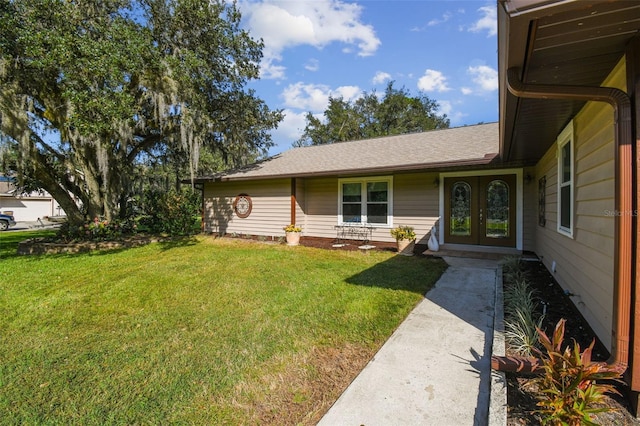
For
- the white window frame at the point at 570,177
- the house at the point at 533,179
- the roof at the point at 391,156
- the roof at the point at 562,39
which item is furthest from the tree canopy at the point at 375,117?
the roof at the point at 562,39

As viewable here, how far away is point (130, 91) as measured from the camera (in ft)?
29.0

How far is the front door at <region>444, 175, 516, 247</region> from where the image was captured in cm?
715

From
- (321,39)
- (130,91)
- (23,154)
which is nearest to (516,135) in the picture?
(321,39)

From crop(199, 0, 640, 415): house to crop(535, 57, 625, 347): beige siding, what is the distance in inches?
0.6

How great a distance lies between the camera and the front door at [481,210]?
7148 millimetres

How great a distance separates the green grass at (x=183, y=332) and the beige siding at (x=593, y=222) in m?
1.74

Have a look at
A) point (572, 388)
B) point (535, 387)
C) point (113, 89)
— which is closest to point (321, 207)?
point (113, 89)

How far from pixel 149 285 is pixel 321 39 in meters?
10.2

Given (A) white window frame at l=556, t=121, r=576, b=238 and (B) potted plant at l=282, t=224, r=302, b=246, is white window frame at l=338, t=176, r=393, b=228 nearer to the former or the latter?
(B) potted plant at l=282, t=224, r=302, b=246

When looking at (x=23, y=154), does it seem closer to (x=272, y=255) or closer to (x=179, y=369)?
(x=272, y=255)

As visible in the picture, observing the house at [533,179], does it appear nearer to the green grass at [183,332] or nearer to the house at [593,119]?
the house at [593,119]

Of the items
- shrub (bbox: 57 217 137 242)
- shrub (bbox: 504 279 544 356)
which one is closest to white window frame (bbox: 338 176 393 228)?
shrub (bbox: 504 279 544 356)

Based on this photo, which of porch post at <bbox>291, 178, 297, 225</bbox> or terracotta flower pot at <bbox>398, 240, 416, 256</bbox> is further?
porch post at <bbox>291, 178, 297, 225</bbox>

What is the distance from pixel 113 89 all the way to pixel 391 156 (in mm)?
7578
